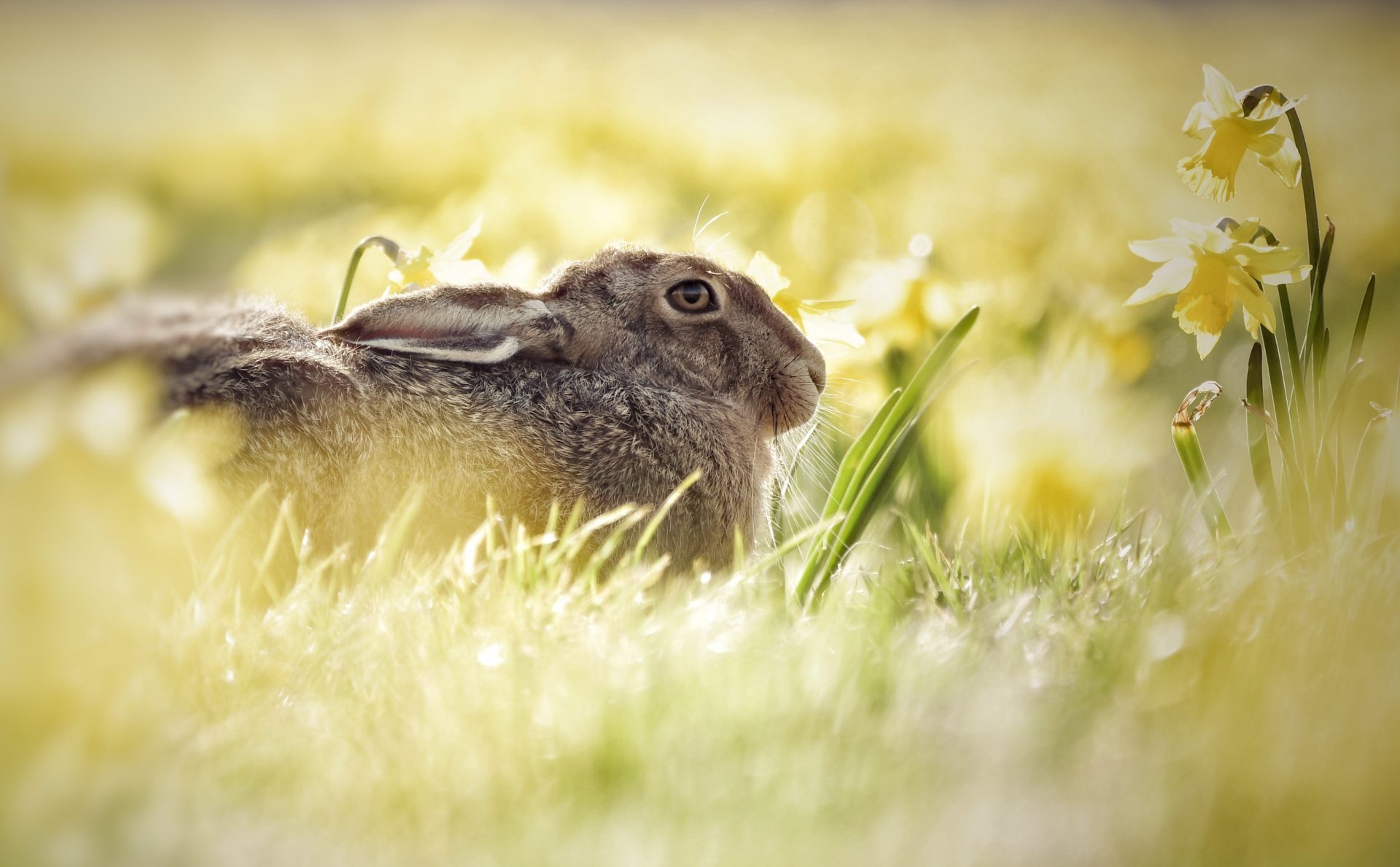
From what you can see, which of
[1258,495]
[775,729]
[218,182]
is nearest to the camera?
[775,729]

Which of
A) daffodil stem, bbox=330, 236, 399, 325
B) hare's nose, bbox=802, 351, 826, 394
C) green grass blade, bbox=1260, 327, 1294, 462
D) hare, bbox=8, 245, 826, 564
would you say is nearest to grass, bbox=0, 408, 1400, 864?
hare, bbox=8, 245, 826, 564

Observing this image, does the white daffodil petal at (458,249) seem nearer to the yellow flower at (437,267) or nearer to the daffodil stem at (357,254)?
the yellow flower at (437,267)

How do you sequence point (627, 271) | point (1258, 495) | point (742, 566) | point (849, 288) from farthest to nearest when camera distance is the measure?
point (849, 288), point (627, 271), point (1258, 495), point (742, 566)

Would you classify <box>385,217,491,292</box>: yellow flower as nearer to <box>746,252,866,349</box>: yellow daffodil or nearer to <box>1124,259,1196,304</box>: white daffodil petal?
<box>746,252,866,349</box>: yellow daffodil

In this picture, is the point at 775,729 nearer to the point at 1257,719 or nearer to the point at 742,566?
A: the point at 1257,719

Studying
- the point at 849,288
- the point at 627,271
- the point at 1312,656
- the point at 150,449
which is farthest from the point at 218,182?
the point at 1312,656

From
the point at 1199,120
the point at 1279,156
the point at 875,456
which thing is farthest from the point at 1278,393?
the point at 875,456
